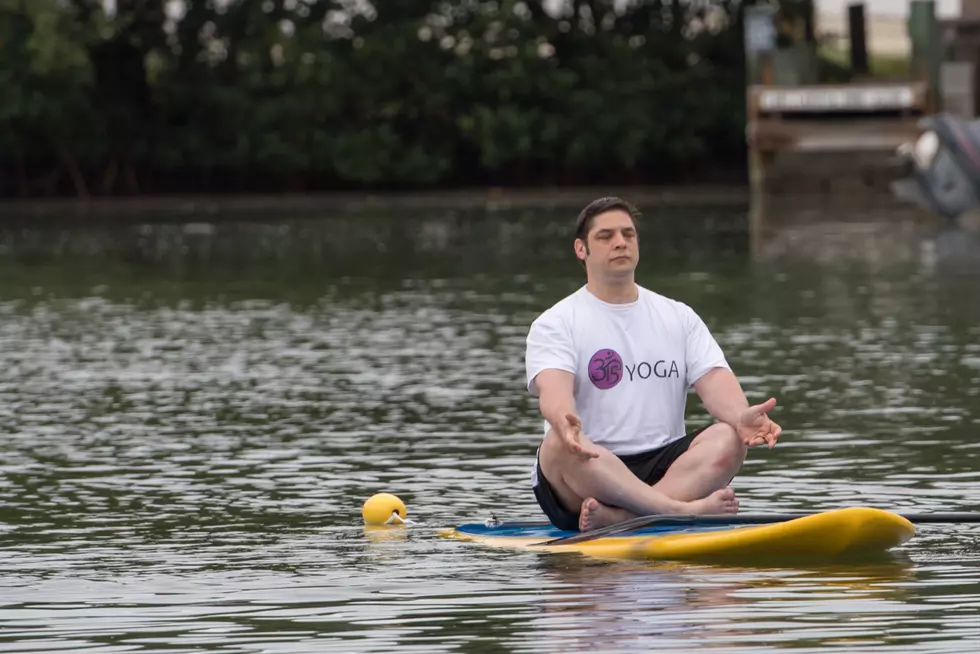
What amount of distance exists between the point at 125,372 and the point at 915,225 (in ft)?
57.7

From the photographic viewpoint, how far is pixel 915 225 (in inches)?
1283

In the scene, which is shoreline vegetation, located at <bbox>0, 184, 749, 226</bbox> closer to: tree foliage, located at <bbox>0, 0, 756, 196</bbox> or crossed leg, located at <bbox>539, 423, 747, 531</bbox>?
tree foliage, located at <bbox>0, 0, 756, 196</bbox>

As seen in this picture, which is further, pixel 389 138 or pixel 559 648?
pixel 389 138

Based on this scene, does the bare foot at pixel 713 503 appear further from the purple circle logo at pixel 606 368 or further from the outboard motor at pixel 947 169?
the outboard motor at pixel 947 169

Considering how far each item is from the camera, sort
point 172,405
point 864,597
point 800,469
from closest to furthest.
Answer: point 864,597, point 800,469, point 172,405

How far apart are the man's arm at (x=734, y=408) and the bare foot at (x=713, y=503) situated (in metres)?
0.26

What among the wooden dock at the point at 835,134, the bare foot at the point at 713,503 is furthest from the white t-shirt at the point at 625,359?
the wooden dock at the point at 835,134

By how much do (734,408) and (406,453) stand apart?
374 cm

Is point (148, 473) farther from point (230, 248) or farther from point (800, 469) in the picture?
point (230, 248)

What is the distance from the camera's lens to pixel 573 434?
9188 mm

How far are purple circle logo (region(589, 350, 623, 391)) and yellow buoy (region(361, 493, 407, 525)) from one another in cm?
136

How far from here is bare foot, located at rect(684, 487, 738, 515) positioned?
9.44 m

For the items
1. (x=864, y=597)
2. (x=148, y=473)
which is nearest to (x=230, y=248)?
(x=148, y=473)

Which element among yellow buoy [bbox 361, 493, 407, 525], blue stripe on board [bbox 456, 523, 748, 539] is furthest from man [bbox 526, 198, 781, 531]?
yellow buoy [bbox 361, 493, 407, 525]
